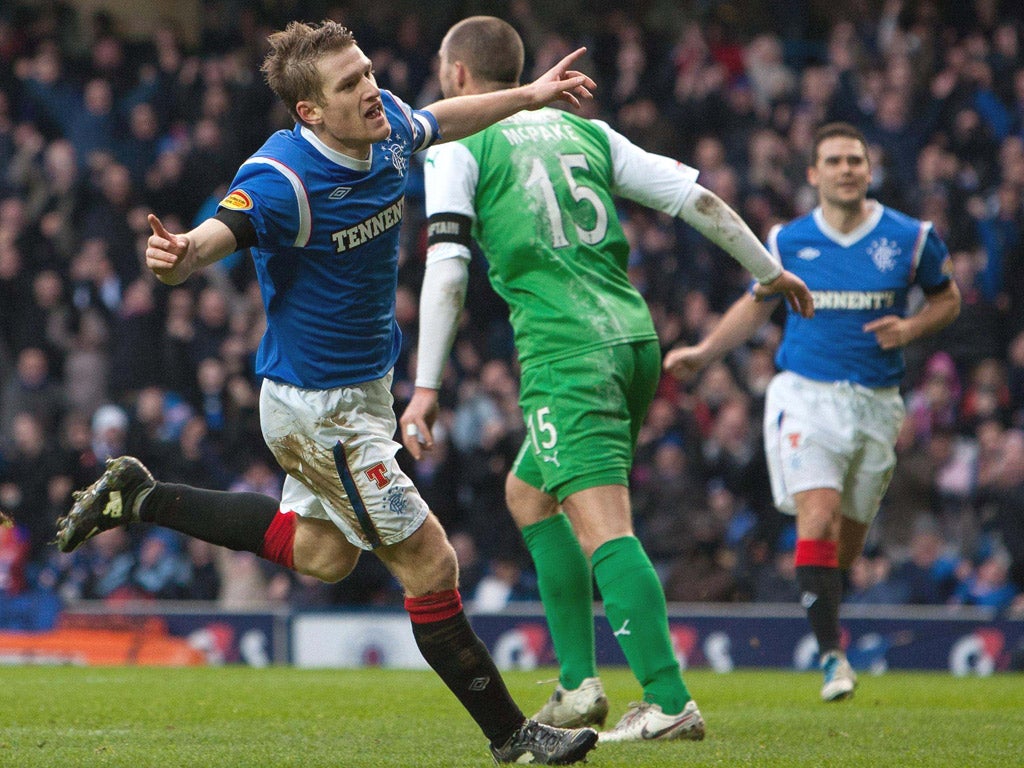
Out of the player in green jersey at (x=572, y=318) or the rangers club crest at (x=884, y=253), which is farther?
the rangers club crest at (x=884, y=253)

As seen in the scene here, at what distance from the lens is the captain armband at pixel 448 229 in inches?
215

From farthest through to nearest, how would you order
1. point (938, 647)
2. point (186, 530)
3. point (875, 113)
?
point (875, 113) → point (938, 647) → point (186, 530)

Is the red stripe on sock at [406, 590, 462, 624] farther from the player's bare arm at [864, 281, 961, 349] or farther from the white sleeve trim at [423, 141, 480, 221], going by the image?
the player's bare arm at [864, 281, 961, 349]

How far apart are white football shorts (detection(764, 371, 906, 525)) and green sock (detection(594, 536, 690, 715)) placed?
2.43 m

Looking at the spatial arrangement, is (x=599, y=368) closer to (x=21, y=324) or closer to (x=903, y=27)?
(x=21, y=324)

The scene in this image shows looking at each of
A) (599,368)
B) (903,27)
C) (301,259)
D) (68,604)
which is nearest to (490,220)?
(599,368)

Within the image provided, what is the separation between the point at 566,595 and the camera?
5781 mm

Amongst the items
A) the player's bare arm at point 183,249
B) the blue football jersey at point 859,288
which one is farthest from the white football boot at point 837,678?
the player's bare arm at point 183,249

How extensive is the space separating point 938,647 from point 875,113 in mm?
5925

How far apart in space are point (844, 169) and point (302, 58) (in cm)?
392

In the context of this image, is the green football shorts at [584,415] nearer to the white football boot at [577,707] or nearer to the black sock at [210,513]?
the white football boot at [577,707]

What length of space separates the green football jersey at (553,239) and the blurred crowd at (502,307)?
20.5ft

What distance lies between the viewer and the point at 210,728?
18.6ft

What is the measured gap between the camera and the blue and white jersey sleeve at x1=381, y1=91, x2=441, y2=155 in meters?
4.79
